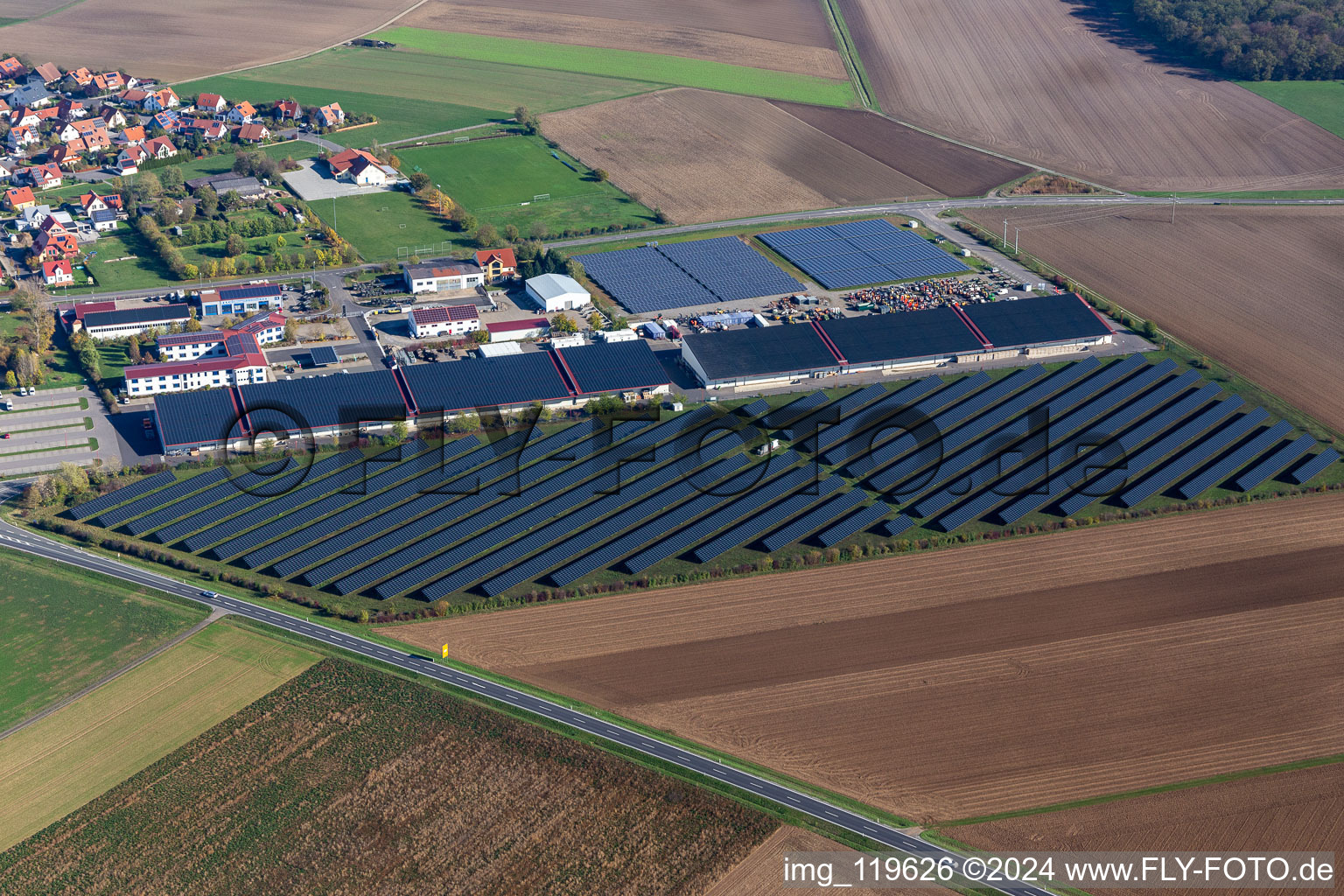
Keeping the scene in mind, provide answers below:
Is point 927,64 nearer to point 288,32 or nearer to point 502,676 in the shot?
point 288,32

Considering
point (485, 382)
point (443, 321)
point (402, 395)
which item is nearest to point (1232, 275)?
point (485, 382)

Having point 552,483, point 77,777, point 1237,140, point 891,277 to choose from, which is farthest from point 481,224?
point 1237,140

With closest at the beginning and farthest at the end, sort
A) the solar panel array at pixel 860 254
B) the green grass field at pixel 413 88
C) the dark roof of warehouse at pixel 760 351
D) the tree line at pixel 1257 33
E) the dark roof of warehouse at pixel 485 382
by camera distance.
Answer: the dark roof of warehouse at pixel 485 382, the dark roof of warehouse at pixel 760 351, the solar panel array at pixel 860 254, the green grass field at pixel 413 88, the tree line at pixel 1257 33

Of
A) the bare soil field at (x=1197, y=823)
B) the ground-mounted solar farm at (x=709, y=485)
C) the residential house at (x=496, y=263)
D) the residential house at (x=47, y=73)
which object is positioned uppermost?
the residential house at (x=47, y=73)

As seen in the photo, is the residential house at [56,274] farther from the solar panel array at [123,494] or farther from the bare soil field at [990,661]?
the bare soil field at [990,661]

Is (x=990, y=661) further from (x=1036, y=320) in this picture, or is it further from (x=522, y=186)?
(x=522, y=186)

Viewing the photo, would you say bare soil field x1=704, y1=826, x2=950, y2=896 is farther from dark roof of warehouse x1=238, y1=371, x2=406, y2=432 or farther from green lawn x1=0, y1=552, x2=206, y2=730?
dark roof of warehouse x1=238, y1=371, x2=406, y2=432

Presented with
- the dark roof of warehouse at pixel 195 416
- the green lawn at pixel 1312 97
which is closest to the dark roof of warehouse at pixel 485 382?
the dark roof of warehouse at pixel 195 416

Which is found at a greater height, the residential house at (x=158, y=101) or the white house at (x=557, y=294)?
the residential house at (x=158, y=101)
